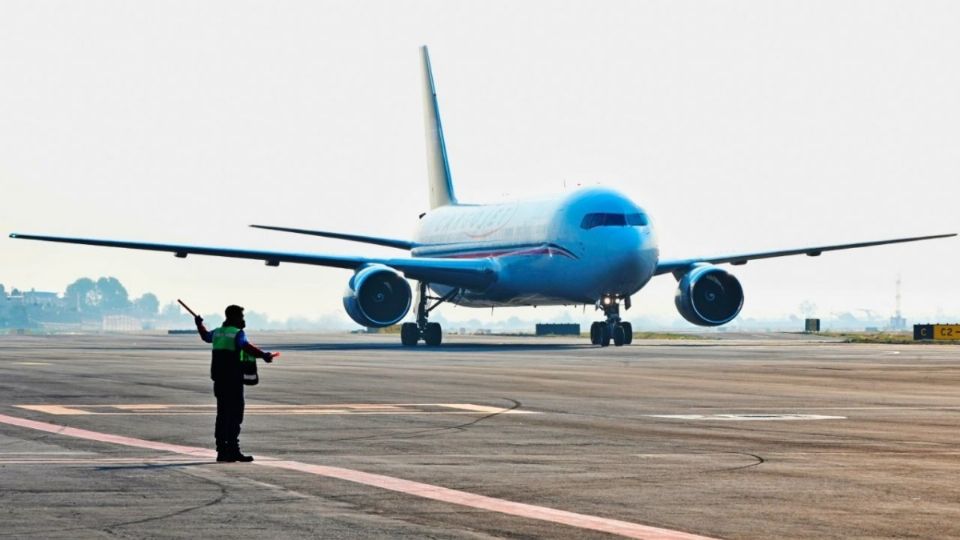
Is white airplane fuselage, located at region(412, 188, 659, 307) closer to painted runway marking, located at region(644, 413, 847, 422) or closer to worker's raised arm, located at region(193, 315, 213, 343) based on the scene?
painted runway marking, located at region(644, 413, 847, 422)

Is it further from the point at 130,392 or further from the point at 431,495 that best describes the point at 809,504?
the point at 130,392

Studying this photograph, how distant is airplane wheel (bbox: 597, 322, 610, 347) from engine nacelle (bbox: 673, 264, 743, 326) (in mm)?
3017

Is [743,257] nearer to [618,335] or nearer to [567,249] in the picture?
[618,335]

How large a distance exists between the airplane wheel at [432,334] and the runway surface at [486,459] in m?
31.5

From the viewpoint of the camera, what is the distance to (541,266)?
60.0 m

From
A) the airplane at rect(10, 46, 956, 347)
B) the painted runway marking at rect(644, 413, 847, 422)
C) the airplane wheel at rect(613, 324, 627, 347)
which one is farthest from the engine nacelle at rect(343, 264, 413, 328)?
the painted runway marking at rect(644, 413, 847, 422)

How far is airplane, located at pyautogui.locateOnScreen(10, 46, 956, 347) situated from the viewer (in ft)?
190

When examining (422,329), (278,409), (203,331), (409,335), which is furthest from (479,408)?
(422,329)

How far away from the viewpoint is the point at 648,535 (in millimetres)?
10680

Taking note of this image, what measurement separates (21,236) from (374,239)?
60.2 feet

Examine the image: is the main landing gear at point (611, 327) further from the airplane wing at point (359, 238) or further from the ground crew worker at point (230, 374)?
the ground crew worker at point (230, 374)

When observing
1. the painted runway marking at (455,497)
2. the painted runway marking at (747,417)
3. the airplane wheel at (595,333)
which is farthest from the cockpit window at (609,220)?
the painted runway marking at (455,497)

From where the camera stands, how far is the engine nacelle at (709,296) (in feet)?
200

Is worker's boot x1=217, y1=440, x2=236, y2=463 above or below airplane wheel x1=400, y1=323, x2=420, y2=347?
below
